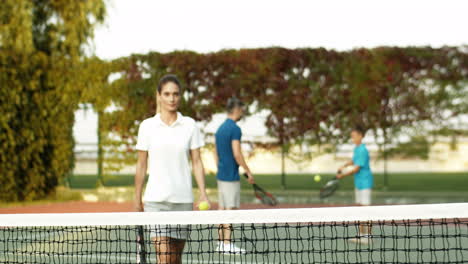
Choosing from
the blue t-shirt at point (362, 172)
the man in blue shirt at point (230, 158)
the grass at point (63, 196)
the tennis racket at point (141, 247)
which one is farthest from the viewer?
the grass at point (63, 196)

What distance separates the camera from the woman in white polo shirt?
4984 millimetres

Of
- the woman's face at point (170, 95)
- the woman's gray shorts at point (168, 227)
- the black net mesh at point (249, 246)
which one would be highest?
the woman's face at point (170, 95)

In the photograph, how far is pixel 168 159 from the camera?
499cm

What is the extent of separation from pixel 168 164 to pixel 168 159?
0.04 metres

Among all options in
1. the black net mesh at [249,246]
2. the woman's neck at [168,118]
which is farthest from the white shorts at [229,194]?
the woman's neck at [168,118]

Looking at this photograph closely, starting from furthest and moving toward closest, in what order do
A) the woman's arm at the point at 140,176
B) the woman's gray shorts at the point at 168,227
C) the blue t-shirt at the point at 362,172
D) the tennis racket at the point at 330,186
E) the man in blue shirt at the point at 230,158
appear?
the tennis racket at the point at 330,186
the blue t-shirt at the point at 362,172
the man in blue shirt at the point at 230,158
the woman's arm at the point at 140,176
the woman's gray shorts at the point at 168,227

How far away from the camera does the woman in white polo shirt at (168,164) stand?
498 cm

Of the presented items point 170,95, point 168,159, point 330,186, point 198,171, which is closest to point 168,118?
point 170,95

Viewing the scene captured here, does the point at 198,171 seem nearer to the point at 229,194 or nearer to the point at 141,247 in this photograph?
the point at 141,247

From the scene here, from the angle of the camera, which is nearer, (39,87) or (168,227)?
(168,227)

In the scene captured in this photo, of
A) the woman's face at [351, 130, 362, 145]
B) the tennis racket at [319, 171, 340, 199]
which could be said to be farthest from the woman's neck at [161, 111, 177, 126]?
the tennis racket at [319, 171, 340, 199]

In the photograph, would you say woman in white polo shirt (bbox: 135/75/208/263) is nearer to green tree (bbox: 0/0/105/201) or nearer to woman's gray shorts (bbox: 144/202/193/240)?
woman's gray shorts (bbox: 144/202/193/240)

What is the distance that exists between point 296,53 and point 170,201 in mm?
11975

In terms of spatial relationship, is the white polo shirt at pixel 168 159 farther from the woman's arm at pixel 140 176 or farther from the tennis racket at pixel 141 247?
the tennis racket at pixel 141 247
